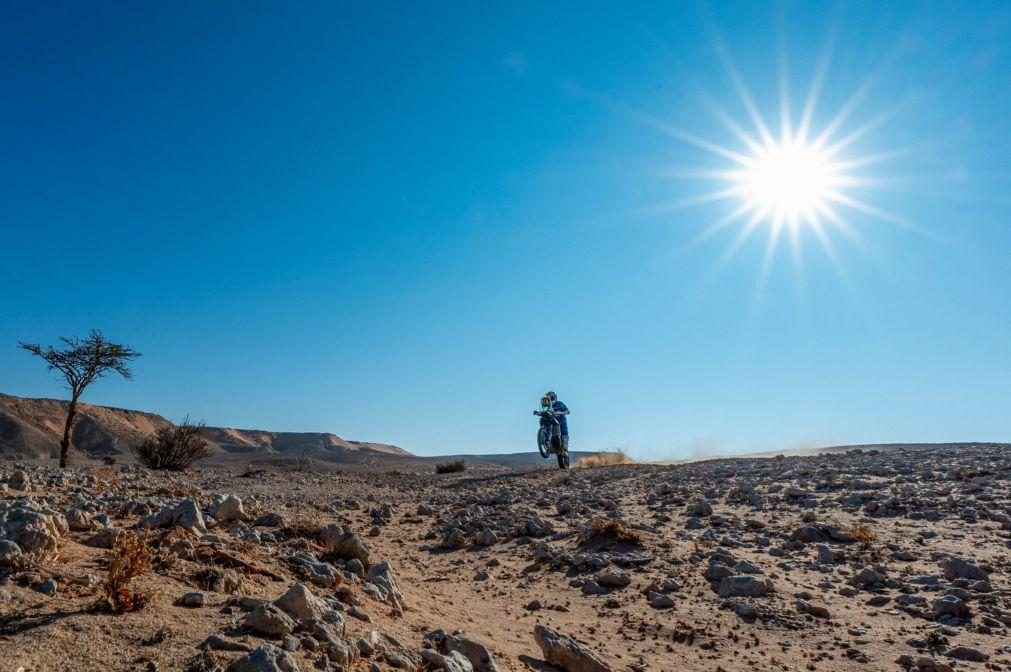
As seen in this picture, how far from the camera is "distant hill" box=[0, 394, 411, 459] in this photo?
48.0 metres

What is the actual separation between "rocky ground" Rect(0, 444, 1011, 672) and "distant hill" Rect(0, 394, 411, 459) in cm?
3258

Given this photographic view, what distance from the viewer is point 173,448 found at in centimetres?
1997

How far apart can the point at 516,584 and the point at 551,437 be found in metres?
18.5

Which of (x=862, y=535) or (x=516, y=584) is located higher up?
(x=862, y=535)

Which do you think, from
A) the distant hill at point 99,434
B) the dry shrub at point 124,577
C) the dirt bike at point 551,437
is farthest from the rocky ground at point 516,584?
the distant hill at point 99,434

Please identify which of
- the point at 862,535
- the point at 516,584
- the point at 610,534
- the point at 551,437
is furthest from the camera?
the point at 551,437

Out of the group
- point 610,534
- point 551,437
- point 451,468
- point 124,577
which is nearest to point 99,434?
point 451,468

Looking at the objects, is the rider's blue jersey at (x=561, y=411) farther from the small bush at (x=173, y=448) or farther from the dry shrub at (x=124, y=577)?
the dry shrub at (x=124, y=577)

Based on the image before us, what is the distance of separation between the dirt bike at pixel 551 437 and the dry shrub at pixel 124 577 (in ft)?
70.4

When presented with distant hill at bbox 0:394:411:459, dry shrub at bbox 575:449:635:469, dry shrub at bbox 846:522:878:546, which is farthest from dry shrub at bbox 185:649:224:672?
distant hill at bbox 0:394:411:459

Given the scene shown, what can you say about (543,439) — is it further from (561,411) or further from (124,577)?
(124,577)

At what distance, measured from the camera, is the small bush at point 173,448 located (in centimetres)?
1975

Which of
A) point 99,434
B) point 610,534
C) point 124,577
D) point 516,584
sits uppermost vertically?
point 99,434

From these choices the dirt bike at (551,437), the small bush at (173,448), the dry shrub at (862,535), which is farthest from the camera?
the dirt bike at (551,437)
